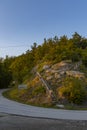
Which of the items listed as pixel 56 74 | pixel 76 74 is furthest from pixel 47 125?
pixel 56 74

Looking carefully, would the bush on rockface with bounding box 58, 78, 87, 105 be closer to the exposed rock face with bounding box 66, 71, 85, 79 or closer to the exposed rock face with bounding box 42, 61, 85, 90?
the exposed rock face with bounding box 66, 71, 85, 79

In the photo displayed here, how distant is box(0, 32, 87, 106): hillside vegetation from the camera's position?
22250mm

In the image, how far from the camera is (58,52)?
3209cm

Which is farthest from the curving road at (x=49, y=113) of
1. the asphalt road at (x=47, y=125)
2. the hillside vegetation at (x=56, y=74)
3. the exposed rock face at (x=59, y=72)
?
the exposed rock face at (x=59, y=72)

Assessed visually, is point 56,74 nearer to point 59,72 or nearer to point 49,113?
point 59,72

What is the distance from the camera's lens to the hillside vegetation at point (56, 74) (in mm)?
22250

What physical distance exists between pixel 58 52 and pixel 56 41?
24.0ft

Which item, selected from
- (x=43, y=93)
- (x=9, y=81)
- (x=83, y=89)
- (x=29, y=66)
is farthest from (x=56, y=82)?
(x=9, y=81)

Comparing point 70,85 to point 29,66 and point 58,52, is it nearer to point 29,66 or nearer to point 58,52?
point 58,52

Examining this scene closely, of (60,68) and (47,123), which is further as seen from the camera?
(60,68)

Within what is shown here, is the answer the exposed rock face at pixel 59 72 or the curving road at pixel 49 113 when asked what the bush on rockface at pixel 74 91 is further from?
the curving road at pixel 49 113

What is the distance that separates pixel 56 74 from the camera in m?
27.5

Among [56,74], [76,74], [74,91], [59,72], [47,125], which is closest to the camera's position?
[47,125]

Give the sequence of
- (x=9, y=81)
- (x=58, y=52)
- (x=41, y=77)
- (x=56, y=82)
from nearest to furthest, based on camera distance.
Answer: (x=56, y=82)
(x=41, y=77)
(x=58, y=52)
(x=9, y=81)
